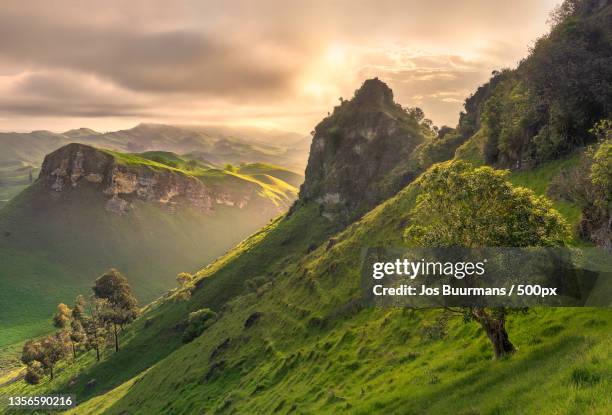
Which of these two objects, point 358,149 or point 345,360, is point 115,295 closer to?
point 358,149

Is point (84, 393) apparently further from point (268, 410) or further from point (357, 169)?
point (357, 169)

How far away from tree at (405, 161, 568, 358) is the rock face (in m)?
110

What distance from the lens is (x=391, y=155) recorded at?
15712 centimetres

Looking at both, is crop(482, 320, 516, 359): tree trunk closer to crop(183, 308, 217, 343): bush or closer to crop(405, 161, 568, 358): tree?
crop(405, 161, 568, 358): tree

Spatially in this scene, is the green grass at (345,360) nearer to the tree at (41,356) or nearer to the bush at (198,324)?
the tree at (41,356)

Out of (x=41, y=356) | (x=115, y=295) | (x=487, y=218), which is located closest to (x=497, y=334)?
(x=487, y=218)

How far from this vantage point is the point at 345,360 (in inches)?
1721

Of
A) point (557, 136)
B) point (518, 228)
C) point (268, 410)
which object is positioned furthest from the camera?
point (557, 136)

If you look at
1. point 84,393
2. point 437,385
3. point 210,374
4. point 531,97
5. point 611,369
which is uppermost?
point 531,97

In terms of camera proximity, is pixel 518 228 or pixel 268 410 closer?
pixel 518 228

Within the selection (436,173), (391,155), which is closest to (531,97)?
(436,173)

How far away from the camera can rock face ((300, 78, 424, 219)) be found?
152 metres

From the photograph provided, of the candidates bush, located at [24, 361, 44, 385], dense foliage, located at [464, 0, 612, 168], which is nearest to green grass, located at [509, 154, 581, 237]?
dense foliage, located at [464, 0, 612, 168]

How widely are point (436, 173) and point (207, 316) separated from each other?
92.3 meters
